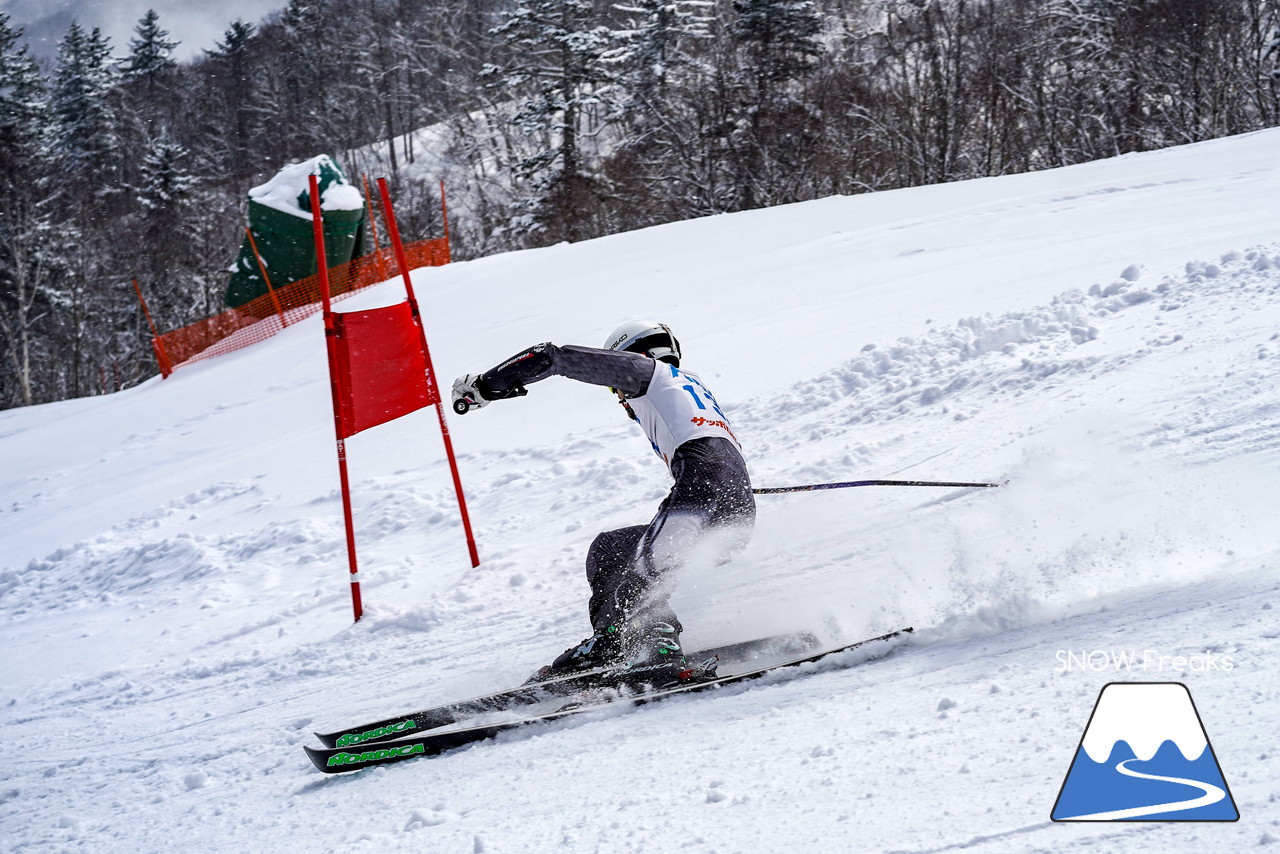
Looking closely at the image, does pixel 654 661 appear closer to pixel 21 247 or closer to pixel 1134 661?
pixel 1134 661

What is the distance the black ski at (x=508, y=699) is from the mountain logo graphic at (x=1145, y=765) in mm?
1482

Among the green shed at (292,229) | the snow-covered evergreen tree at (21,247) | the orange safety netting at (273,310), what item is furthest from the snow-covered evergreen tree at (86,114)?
the orange safety netting at (273,310)

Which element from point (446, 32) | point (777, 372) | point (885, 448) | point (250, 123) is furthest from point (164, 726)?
point (250, 123)

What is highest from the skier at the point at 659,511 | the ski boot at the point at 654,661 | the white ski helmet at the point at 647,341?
the white ski helmet at the point at 647,341

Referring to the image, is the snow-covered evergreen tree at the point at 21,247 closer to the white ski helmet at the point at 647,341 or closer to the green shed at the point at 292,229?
the green shed at the point at 292,229

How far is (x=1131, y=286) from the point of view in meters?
7.33

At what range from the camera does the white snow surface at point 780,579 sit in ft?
8.80

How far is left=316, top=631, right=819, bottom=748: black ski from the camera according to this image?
11.9 feet

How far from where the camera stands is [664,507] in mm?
3709

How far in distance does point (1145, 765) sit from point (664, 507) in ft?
6.30

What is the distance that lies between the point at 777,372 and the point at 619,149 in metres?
25.7

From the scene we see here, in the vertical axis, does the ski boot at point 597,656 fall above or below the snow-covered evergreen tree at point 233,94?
below

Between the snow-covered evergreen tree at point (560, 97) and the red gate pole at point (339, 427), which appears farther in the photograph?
the snow-covered evergreen tree at point (560, 97)

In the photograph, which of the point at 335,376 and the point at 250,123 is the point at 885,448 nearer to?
the point at 335,376
